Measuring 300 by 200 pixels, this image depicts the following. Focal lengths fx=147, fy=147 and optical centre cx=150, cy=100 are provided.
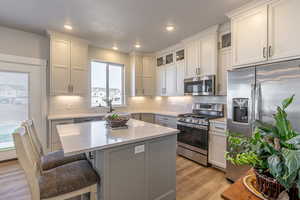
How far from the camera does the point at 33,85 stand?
3395mm

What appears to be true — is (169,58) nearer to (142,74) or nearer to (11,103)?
(142,74)

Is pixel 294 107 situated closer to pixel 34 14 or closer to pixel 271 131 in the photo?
pixel 271 131

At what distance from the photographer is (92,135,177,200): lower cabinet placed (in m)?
1.43

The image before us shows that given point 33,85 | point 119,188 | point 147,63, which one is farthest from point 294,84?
point 33,85

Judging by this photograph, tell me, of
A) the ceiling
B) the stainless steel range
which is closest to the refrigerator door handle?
the stainless steel range

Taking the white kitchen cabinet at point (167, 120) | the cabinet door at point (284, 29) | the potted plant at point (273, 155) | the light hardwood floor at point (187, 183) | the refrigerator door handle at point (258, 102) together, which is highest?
the cabinet door at point (284, 29)

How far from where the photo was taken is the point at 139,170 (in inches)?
63.9

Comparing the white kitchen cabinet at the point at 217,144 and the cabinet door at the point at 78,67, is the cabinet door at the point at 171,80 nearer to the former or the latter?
the white kitchen cabinet at the point at 217,144

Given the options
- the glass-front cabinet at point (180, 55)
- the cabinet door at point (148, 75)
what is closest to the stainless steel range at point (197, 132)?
the glass-front cabinet at point (180, 55)

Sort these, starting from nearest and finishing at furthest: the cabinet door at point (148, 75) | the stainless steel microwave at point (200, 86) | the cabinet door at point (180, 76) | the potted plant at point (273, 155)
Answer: the potted plant at point (273, 155)
the stainless steel microwave at point (200, 86)
the cabinet door at point (180, 76)
the cabinet door at point (148, 75)

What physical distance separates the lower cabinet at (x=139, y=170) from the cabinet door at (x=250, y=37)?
5.60 feet

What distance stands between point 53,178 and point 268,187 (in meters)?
1.63

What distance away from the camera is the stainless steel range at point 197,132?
289cm

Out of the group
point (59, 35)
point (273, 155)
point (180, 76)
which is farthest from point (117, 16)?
point (273, 155)
